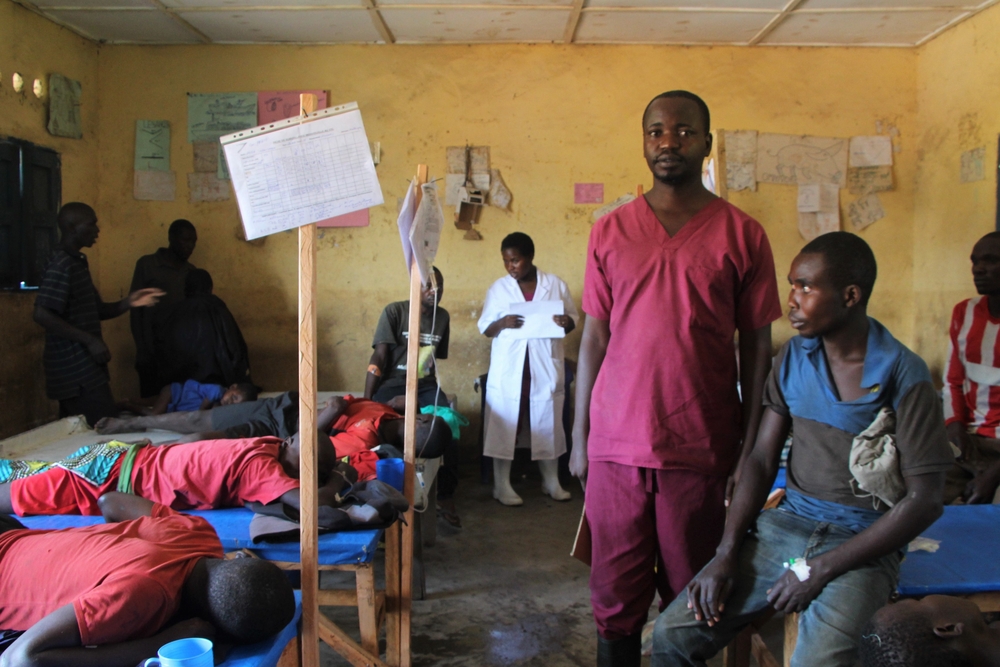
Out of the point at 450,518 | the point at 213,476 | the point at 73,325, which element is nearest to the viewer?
the point at 213,476

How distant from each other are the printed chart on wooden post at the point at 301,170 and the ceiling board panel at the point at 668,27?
3424 mm

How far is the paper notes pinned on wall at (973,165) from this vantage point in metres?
4.53

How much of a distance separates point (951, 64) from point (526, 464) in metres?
4.06

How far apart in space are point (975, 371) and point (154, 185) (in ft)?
17.6

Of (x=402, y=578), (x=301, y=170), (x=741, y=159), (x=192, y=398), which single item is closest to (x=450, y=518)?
(x=402, y=578)

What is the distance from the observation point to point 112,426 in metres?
3.78

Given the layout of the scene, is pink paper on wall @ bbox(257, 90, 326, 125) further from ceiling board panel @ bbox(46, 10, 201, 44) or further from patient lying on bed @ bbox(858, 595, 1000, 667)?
patient lying on bed @ bbox(858, 595, 1000, 667)

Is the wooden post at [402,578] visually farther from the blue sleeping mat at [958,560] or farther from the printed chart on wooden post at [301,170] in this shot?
the blue sleeping mat at [958,560]

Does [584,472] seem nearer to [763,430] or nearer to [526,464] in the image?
[763,430]

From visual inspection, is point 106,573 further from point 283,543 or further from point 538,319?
point 538,319

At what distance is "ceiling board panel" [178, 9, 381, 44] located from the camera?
466 centimetres

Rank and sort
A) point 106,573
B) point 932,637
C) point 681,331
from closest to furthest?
point 932,637 < point 106,573 < point 681,331

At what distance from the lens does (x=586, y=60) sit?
5273 mm

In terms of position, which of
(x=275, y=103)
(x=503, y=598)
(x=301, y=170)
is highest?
(x=275, y=103)
